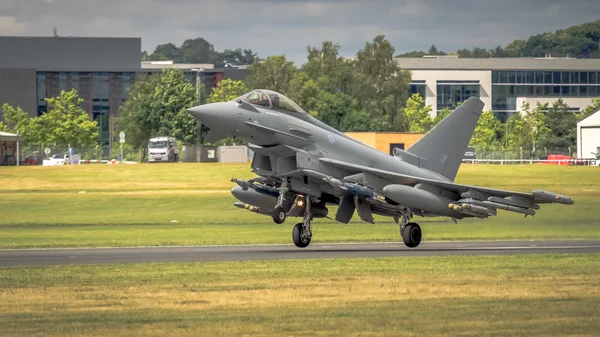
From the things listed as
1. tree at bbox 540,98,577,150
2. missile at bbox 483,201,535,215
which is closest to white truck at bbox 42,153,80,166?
tree at bbox 540,98,577,150

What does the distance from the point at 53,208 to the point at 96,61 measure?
309 ft

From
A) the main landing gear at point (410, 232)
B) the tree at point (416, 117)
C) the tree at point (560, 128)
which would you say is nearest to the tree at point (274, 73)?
the tree at point (416, 117)

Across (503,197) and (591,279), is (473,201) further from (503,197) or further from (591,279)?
(591,279)

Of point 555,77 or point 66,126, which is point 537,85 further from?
point 66,126

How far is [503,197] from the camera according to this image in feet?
90.6

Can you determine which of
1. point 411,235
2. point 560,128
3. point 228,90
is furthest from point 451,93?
point 411,235

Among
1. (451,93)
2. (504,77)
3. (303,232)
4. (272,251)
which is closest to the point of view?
(272,251)

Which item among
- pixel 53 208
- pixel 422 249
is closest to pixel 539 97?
pixel 53 208

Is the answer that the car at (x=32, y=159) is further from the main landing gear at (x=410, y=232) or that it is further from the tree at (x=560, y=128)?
the main landing gear at (x=410, y=232)

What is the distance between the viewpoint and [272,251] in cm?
2870

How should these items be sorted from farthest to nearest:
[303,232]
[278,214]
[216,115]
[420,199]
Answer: [303,232]
[278,214]
[420,199]
[216,115]

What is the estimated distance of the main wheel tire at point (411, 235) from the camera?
1137 inches

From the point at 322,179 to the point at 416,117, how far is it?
10549cm

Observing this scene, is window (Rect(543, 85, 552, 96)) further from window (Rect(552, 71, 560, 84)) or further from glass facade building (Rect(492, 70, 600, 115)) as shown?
window (Rect(552, 71, 560, 84))
